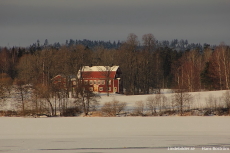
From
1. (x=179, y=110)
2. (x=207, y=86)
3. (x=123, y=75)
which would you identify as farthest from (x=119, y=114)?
(x=123, y=75)

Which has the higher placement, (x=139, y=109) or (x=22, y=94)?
(x=22, y=94)

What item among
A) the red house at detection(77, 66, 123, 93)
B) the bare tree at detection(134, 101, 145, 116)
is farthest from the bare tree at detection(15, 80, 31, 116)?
the red house at detection(77, 66, 123, 93)

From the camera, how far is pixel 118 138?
72.8ft

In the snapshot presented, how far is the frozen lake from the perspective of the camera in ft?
59.4

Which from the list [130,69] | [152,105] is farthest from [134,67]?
[152,105]

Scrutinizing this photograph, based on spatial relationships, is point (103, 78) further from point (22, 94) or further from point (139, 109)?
point (139, 109)

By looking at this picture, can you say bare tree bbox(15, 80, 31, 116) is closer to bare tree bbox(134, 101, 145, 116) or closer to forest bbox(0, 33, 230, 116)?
Answer: forest bbox(0, 33, 230, 116)

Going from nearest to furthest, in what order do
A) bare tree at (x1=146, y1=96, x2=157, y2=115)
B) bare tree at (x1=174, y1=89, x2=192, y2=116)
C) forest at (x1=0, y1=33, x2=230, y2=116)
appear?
bare tree at (x1=174, y1=89, x2=192, y2=116), bare tree at (x1=146, y1=96, x2=157, y2=115), forest at (x1=0, y1=33, x2=230, y2=116)

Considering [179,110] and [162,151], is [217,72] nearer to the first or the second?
[179,110]

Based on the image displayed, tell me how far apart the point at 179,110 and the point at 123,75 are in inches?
1350

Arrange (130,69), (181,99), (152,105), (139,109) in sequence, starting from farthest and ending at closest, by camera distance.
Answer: (130,69) → (152,105) → (139,109) → (181,99)

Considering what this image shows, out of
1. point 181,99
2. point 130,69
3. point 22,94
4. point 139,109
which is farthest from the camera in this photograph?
point 130,69

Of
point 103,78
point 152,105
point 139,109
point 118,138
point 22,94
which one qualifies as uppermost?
point 103,78

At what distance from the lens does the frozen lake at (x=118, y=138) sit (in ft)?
59.4
